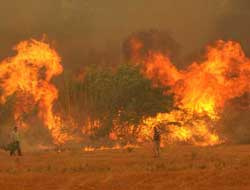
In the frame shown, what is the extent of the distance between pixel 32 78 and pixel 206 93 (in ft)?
43.3

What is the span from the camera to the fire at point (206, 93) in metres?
39.8

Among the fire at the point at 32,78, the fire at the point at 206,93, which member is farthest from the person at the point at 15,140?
the fire at the point at 206,93

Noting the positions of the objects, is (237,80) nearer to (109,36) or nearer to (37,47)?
(37,47)

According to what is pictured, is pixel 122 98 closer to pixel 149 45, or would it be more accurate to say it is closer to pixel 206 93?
pixel 206 93

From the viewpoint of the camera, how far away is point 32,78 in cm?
4047

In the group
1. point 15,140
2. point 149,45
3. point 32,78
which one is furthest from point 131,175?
point 149,45

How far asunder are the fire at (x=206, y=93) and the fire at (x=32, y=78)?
761 centimetres

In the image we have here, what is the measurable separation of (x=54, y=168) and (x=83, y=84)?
24171 mm

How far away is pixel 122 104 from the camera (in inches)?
1665

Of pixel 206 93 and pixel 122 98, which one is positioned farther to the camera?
pixel 122 98

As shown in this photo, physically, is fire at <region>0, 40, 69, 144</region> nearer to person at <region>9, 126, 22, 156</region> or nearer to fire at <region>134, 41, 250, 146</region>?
fire at <region>134, 41, 250, 146</region>

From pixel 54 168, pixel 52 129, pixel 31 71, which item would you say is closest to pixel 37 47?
pixel 31 71

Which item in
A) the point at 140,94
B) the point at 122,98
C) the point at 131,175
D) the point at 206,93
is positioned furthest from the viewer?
the point at 122,98

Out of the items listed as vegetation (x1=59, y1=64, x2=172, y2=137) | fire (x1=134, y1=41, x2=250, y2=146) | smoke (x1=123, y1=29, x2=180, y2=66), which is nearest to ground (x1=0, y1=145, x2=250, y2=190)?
fire (x1=134, y1=41, x2=250, y2=146)
